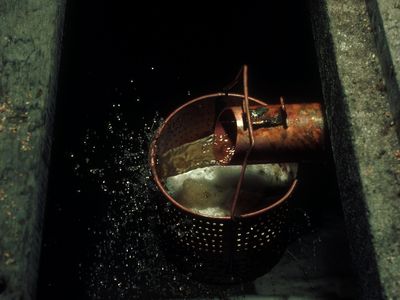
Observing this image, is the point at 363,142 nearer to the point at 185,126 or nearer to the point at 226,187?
the point at 226,187

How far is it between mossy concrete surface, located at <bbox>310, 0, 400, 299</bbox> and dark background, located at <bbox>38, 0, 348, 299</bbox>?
147cm

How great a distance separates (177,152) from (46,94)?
1.34 meters

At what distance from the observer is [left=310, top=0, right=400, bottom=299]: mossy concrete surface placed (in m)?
1.70

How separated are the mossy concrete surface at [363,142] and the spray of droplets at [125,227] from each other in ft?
4.20

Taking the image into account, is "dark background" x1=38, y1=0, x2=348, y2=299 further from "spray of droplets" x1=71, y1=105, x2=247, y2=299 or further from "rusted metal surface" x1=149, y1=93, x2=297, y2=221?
"rusted metal surface" x1=149, y1=93, x2=297, y2=221

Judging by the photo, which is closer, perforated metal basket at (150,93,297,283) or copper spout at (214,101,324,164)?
copper spout at (214,101,324,164)

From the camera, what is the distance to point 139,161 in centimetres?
346

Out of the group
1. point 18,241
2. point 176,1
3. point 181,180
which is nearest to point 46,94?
point 18,241

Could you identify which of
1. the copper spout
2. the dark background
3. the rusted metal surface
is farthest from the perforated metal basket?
the dark background

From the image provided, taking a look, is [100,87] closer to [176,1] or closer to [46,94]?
[176,1]

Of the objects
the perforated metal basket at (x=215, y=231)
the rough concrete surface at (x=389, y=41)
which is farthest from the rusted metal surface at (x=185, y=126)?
the rough concrete surface at (x=389, y=41)

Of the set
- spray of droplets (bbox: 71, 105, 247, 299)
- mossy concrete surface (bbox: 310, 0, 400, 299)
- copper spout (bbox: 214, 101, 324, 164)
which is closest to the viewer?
mossy concrete surface (bbox: 310, 0, 400, 299)

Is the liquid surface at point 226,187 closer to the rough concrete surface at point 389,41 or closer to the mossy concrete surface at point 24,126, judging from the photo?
the rough concrete surface at point 389,41

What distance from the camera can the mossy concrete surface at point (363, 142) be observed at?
1.70 meters
